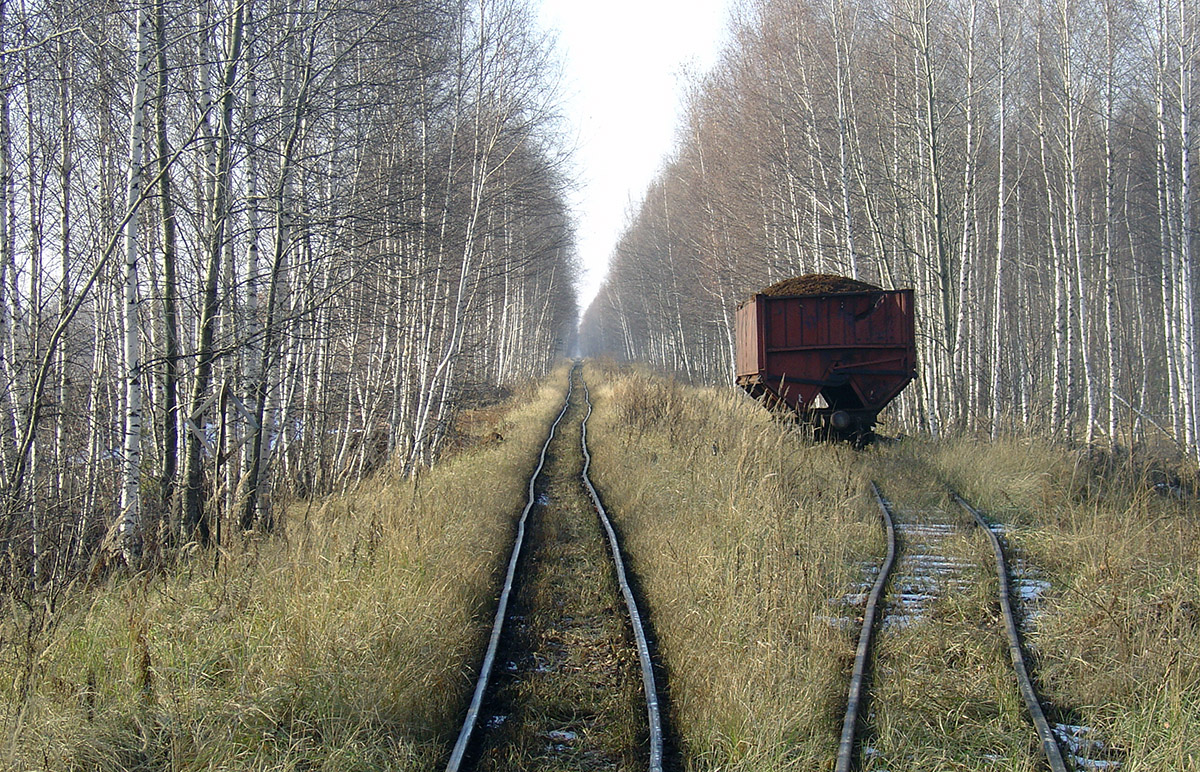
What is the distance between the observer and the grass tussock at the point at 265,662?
3.53 meters

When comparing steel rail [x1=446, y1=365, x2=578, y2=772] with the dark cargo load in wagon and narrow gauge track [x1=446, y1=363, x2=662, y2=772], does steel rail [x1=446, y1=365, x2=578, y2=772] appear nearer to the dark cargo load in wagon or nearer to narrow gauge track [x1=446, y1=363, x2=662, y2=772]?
narrow gauge track [x1=446, y1=363, x2=662, y2=772]

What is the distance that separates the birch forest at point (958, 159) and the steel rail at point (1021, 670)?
540 centimetres

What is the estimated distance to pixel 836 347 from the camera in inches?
464

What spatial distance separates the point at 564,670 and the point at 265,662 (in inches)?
69.0

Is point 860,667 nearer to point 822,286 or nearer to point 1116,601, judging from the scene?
point 1116,601

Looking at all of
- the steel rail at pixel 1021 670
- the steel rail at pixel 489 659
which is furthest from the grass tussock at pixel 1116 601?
the steel rail at pixel 489 659

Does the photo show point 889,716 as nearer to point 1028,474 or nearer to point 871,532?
point 871,532

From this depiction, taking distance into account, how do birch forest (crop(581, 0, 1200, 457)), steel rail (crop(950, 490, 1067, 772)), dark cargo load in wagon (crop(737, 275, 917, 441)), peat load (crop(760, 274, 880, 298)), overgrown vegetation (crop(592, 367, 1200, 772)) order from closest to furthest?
steel rail (crop(950, 490, 1067, 772))
overgrown vegetation (crop(592, 367, 1200, 772))
dark cargo load in wagon (crop(737, 275, 917, 441))
peat load (crop(760, 274, 880, 298))
birch forest (crop(581, 0, 1200, 457))

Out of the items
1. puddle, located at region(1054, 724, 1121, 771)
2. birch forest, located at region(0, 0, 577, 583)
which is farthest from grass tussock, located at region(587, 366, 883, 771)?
birch forest, located at region(0, 0, 577, 583)

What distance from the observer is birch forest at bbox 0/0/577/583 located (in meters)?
6.25

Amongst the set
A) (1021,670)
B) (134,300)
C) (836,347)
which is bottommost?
(1021,670)

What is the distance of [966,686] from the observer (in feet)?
14.8

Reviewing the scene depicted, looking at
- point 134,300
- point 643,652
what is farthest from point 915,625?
point 134,300

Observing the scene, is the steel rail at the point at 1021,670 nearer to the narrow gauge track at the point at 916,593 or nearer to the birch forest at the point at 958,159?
the narrow gauge track at the point at 916,593
